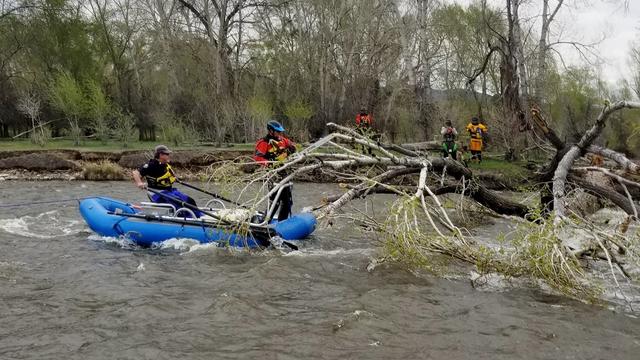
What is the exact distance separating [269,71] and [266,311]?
2618 centimetres

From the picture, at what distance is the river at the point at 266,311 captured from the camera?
5332 mm

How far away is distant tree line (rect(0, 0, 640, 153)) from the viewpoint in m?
24.2

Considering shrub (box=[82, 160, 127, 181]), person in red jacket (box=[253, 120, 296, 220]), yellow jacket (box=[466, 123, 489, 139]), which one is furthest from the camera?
yellow jacket (box=[466, 123, 489, 139])

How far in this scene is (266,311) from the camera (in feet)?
20.8

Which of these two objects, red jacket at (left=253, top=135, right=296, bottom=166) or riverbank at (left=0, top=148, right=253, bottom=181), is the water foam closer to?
red jacket at (left=253, top=135, right=296, bottom=166)

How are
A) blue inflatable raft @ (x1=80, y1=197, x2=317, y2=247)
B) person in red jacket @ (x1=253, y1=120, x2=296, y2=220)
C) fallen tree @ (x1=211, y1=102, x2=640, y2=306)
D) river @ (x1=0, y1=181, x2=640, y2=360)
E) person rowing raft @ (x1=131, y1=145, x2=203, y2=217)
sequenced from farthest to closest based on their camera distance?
person rowing raft @ (x1=131, y1=145, x2=203, y2=217) < person in red jacket @ (x1=253, y1=120, x2=296, y2=220) < blue inflatable raft @ (x1=80, y1=197, x2=317, y2=247) < fallen tree @ (x1=211, y1=102, x2=640, y2=306) < river @ (x1=0, y1=181, x2=640, y2=360)

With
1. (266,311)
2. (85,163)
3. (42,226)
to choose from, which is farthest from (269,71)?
(266,311)

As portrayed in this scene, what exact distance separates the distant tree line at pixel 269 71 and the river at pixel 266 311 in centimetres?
1307

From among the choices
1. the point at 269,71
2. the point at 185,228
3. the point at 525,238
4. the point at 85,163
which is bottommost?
the point at 185,228

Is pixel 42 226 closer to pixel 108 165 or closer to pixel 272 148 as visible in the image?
pixel 272 148

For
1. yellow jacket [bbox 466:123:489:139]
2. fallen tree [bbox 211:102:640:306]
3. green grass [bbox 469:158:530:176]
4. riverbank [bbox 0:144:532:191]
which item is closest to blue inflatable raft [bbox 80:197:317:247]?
fallen tree [bbox 211:102:640:306]

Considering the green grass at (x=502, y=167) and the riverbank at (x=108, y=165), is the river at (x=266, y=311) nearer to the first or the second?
the riverbank at (x=108, y=165)

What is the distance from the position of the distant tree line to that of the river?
13.1m

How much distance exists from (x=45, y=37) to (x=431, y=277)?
96.2 feet
